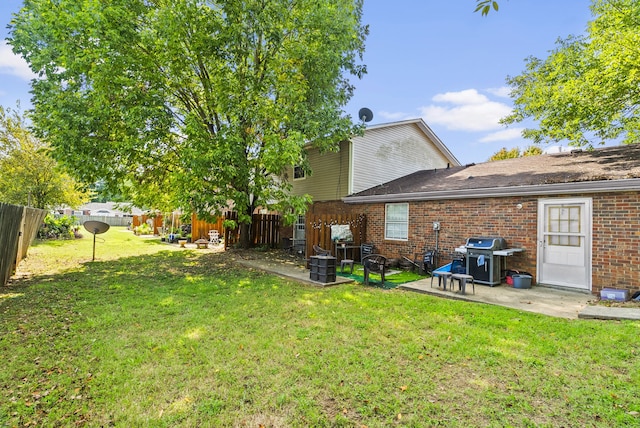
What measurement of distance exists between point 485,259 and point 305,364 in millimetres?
6394

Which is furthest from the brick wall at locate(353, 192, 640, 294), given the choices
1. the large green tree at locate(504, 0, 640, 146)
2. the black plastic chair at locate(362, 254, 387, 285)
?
the large green tree at locate(504, 0, 640, 146)

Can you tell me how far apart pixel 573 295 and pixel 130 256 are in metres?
14.7

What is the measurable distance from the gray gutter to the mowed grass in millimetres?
3442

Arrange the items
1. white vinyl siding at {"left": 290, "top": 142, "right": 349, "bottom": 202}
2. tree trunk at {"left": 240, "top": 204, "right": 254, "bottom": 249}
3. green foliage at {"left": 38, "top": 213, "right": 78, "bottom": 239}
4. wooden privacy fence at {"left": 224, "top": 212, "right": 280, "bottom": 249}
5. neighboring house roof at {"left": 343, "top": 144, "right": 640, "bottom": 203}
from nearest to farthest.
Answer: neighboring house roof at {"left": 343, "top": 144, "right": 640, "bottom": 203}, white vinyl siding at {"left": 290, "top": 142, "right": 349, "bottom": 202}, tree trunk at {"left": 240, "top": 204, "right": 254, "bottom": 249}, wooden privacy fence at {"left": 224, "top": 212, "right": 280, "bottom": 249}, green foliage at {"left": 38, "top": 213, "right": 78, "bottom": 239}

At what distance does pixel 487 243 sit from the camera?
27.3ft

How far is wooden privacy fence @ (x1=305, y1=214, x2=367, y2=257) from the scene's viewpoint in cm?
1159

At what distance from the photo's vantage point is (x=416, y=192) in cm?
1074

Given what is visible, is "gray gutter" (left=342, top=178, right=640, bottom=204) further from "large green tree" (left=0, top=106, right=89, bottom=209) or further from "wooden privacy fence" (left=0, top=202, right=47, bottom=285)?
"large green tree" (left=0, top=106, right=89, bottom=209)

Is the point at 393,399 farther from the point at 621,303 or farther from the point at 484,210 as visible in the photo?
the point at 484,210

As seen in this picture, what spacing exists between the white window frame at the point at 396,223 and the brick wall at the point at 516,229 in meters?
0.15

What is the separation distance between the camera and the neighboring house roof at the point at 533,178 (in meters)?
7.44

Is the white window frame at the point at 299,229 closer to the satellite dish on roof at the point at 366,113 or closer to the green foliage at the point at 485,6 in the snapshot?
the satellite dish on roof at the point at 366,113

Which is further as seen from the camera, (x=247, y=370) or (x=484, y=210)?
(x=484, y=210)

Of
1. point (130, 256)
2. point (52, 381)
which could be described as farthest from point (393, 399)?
point (130, 256)
